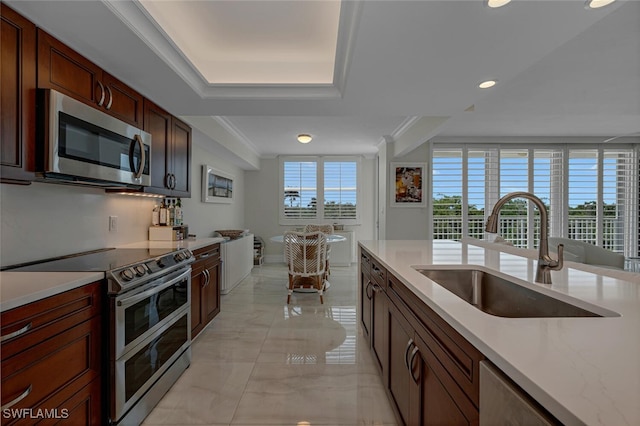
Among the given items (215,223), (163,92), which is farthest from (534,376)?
(215,223)

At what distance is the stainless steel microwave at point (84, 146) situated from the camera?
5.05 ft

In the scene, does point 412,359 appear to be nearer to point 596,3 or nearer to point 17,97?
point 596,3

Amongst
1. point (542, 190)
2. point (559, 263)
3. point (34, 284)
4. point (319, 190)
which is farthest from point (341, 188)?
point (34, 284)

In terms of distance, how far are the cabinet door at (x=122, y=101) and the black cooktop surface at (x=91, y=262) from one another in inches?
38.6

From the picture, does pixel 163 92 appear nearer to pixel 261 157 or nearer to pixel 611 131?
pixel 261 157

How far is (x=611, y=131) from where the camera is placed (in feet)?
16.8

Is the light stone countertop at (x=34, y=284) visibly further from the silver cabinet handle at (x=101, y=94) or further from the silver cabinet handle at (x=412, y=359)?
the silver cabinet handle at (x=412, y=359)

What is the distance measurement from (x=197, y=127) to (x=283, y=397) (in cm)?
294

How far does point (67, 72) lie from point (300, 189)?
5399mm

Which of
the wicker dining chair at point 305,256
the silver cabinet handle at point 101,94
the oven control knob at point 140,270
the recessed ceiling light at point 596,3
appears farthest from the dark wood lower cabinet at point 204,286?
the recessed ceiling light at point 596,3

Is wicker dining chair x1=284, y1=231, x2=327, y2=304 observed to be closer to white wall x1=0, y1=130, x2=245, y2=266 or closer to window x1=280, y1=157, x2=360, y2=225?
white wall x1=0, y1=130, x2=245, y2=266

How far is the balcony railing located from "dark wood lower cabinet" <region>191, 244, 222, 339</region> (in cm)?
399

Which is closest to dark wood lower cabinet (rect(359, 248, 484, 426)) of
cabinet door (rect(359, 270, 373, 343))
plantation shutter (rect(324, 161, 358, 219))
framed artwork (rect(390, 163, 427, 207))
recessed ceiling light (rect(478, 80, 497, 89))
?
cabinet door (rect(359, 270, 373, 343))

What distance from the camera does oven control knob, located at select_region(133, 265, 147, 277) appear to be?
1717mm
